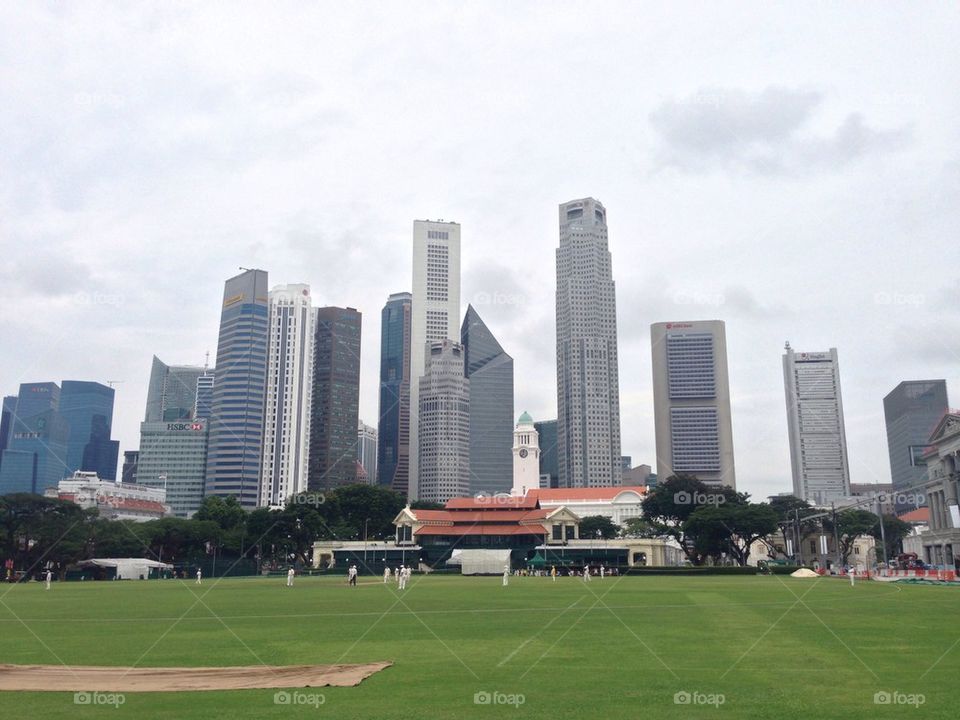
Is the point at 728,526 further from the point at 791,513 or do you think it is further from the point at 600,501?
the point at 600,501

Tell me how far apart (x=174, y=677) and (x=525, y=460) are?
6792 inches

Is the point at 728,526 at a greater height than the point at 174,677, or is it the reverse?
the point at 728,526

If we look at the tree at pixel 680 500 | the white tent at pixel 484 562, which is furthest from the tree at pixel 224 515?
the tree at pixel 680 500

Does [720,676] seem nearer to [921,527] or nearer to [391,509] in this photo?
[391,509]

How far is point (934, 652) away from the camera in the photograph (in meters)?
18.1

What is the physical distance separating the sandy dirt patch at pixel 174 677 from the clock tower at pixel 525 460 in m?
171

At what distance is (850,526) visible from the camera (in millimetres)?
132000

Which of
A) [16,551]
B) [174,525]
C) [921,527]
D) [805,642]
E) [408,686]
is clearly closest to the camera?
[408,686]

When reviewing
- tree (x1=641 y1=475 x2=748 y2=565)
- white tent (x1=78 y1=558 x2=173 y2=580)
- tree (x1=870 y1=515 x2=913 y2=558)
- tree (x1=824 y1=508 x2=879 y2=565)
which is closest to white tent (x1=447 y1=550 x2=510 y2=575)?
white tent (x1=78 y1=558 x2=173 y2=580)

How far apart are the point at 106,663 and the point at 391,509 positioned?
116m

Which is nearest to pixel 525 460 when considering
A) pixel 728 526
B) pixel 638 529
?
pixel 638 529

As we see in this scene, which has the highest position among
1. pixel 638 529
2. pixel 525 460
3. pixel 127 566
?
pixel 525 460

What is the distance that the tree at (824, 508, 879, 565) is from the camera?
131 metres

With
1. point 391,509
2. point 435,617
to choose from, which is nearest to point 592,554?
point 391,509
